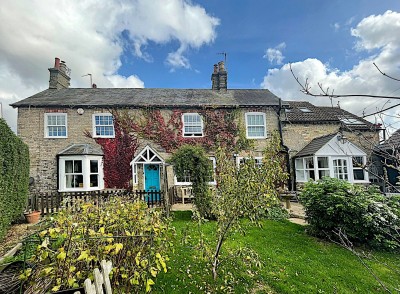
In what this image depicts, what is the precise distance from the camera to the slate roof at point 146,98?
14883 mm

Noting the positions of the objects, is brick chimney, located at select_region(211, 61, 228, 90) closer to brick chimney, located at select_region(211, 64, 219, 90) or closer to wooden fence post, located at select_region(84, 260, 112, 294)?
brick chimney, located at select_region(211, 64, 219, 90)

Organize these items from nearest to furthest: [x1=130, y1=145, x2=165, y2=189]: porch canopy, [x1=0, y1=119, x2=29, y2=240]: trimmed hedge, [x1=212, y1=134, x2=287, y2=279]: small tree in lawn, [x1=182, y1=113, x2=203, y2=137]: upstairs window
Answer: [x1=212, y1=134, x2=287, y2=279]: small tree in lawn → [x1=0, y1=119, x2=29, y2=240]: trimmed hedge → [x1=130, y1=145, x2=165, y2=189]: porch canopy → [x1=182, y1=113, x2=203, y2=137]: upstairs window

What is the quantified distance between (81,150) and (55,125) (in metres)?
2.74

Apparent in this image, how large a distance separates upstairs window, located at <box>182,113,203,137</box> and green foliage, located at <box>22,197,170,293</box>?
11.3 meters

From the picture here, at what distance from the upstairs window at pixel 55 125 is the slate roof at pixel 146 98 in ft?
2.42

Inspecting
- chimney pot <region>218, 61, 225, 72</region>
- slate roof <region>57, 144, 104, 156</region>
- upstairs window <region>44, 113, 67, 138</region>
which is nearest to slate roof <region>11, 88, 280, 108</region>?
upstairs window <region>44, 113, 67, 138</region>

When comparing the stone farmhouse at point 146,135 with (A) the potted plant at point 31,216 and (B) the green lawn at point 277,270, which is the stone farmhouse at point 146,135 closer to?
(A) the potted plant at point 31,216

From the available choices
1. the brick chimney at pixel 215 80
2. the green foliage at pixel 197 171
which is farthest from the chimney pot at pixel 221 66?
the green foliage at pixel 197 171

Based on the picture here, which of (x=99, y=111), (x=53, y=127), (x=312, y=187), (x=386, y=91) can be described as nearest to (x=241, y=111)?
(x=312, y=187)

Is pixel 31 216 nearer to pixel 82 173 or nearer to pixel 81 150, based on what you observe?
pixel 82 173

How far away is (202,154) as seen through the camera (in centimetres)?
963

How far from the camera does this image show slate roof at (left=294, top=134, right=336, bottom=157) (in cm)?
1423

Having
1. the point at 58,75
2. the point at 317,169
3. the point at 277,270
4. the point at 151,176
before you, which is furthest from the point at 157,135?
the point at 277,270

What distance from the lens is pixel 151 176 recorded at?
14773mm
